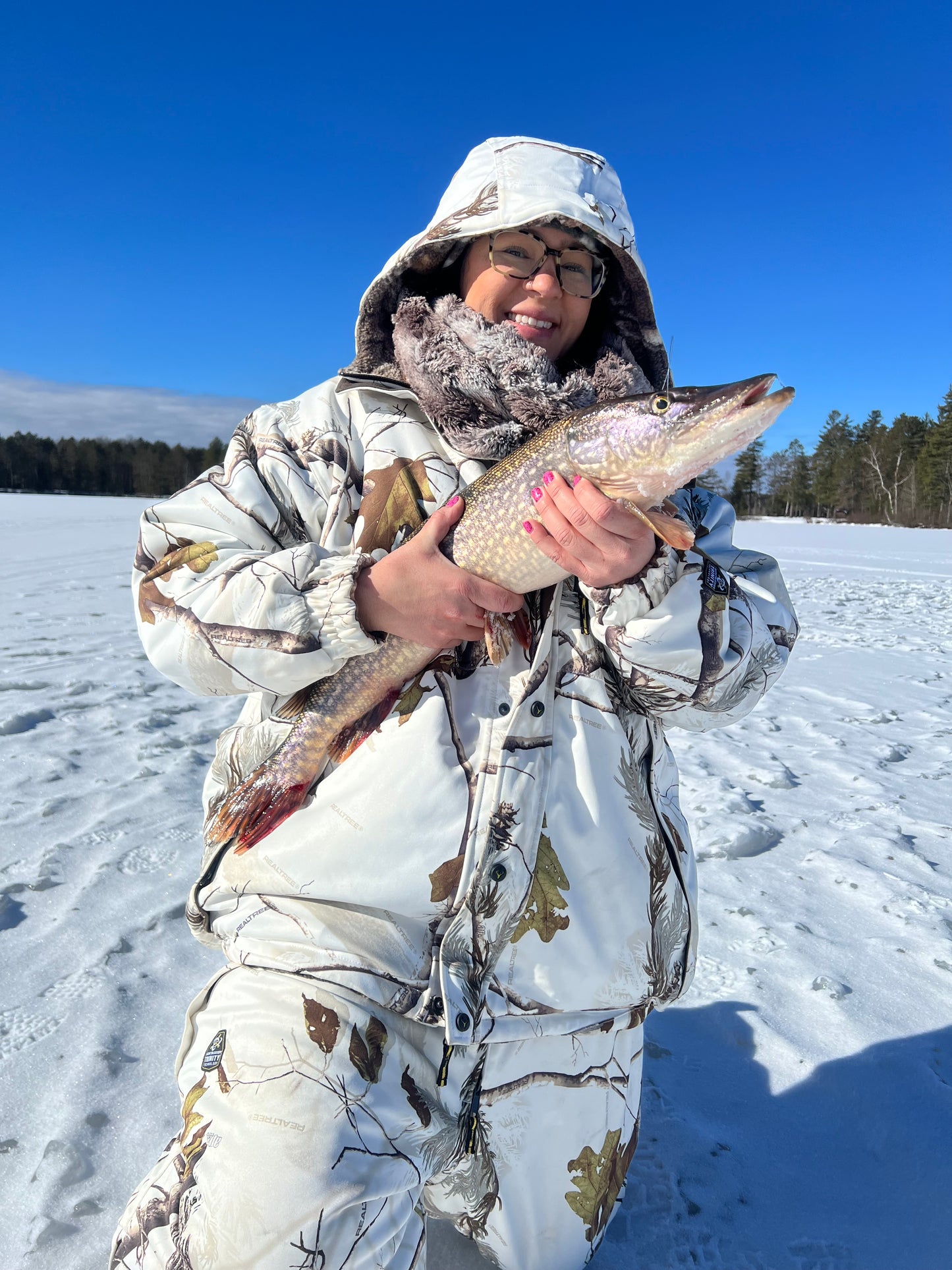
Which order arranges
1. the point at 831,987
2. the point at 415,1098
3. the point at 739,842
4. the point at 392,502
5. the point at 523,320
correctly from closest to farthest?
the point at 415,1098 → the point at 392,502 → the point at 523,320 → the point at 831,987 → the point at 739,842

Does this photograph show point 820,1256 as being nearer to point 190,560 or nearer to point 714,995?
point 714,995

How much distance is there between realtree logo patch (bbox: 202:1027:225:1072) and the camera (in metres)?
1.52

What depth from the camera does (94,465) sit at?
2707 inches

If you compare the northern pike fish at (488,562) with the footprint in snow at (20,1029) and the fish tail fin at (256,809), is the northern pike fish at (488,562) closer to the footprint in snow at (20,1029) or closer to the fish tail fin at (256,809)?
the fish tail fin at (256,809)

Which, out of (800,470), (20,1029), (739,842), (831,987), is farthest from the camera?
(800,470)

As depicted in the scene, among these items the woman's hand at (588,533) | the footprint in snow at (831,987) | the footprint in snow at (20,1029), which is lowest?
the footprint in snow at (831,987)

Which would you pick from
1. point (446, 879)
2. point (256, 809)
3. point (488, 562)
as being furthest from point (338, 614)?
point (446, 879)

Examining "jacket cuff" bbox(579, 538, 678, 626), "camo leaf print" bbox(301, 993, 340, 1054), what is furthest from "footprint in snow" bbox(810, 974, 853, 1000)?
"camo leaf print" bbox(301, 993, 340, 1054)

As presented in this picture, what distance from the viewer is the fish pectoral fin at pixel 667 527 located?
1.62 meters

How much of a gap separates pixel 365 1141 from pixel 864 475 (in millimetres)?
71186

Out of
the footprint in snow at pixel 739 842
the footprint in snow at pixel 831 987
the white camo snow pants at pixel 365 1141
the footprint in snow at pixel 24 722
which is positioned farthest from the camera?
the footprint in snow at pixel 24 722

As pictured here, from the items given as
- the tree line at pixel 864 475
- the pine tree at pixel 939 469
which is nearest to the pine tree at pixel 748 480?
the tree line at pixel 864 475

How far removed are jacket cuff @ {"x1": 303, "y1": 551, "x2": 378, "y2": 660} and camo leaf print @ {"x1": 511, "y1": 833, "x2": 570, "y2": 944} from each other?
595mm

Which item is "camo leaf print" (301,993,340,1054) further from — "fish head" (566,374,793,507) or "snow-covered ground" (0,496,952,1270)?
"fish head" (566,374,793,507)
